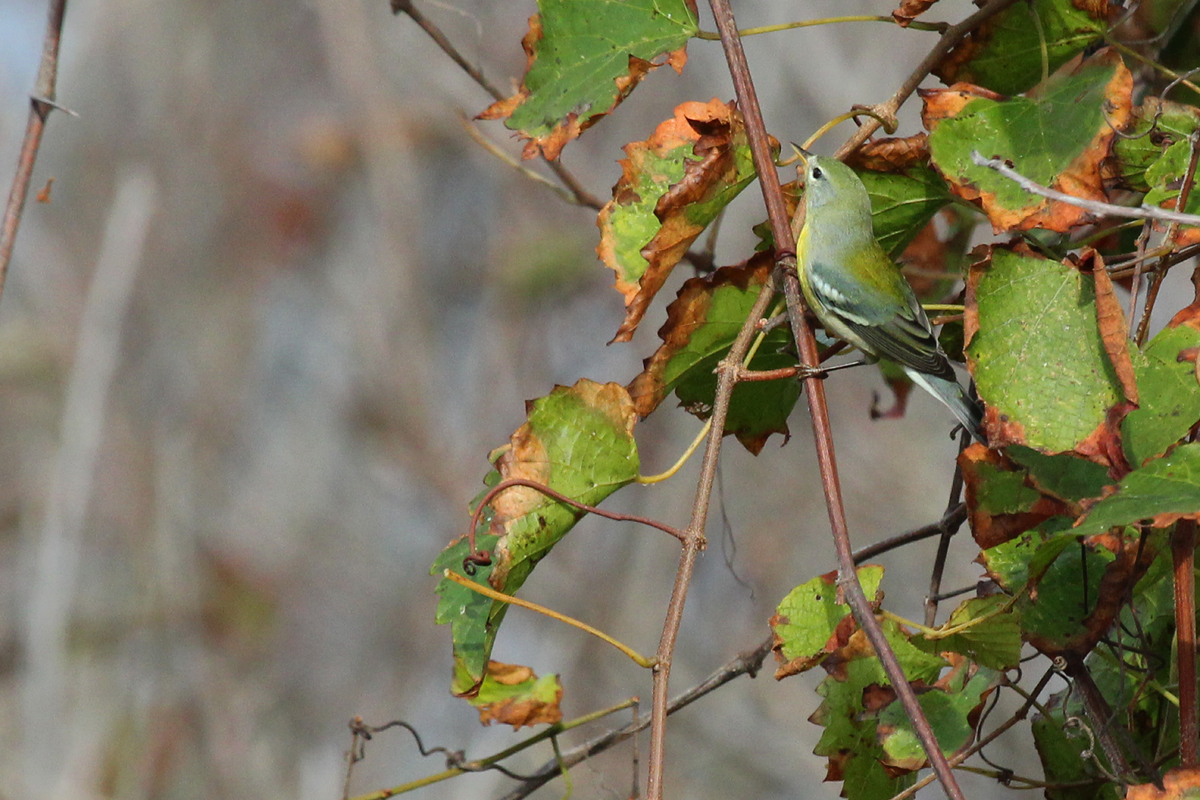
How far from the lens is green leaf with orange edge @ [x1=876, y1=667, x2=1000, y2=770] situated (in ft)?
4.06

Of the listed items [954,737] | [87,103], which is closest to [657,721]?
[954,737]

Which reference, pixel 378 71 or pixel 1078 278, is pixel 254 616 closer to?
pixel 378 71

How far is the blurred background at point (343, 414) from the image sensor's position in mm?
5250

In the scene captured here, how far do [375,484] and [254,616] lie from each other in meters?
1.16

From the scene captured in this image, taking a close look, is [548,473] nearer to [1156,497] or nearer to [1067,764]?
[1156,497]

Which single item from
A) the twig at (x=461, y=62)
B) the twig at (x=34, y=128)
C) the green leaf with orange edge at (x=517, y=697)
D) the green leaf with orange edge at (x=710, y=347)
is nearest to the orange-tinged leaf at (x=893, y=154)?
the green leaf with orange edge at (x=710, y=347)

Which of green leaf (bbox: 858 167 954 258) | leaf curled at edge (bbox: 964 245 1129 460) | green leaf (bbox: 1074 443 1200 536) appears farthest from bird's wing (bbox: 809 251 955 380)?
green leaf (bbox: 1074 443 1200 536)

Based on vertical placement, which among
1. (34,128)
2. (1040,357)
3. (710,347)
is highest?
(34,128)

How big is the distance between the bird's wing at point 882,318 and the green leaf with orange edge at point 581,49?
705 mm

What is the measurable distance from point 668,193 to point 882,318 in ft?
3.11

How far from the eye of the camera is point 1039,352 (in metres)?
1.17

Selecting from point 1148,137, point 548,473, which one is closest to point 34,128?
point 548,473

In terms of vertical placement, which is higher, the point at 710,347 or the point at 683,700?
the point at 710,347

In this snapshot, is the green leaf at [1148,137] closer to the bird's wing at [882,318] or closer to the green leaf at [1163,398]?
the green leaf at [1163,398]
